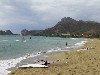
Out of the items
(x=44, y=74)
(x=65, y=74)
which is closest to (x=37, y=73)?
(x=44, y=74)

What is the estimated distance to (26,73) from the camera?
2052 cm

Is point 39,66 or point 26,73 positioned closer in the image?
point 26,73

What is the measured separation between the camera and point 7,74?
21.0 metres

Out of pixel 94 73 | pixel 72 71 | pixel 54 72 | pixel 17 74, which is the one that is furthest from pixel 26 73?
pixel 94 73

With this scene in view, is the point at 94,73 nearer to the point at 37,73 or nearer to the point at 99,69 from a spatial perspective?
the point at 99,69

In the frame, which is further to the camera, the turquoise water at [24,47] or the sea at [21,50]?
the turquoise water at [24,47]

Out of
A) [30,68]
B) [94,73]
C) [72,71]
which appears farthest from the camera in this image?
[30,68]

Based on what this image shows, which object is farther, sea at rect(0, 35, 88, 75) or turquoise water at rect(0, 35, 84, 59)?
turquoise water at rect(0, 35, 84, 59)

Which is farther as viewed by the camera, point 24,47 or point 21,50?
point 24,47

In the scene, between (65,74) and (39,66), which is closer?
(65,74)

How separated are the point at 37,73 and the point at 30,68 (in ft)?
9.23

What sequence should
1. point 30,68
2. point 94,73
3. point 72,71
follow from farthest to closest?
point 30,68 → point 72,71 → point 94,73

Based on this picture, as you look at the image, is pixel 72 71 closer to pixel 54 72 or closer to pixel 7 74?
pixel 54 72

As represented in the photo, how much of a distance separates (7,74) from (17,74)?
1.06 m
